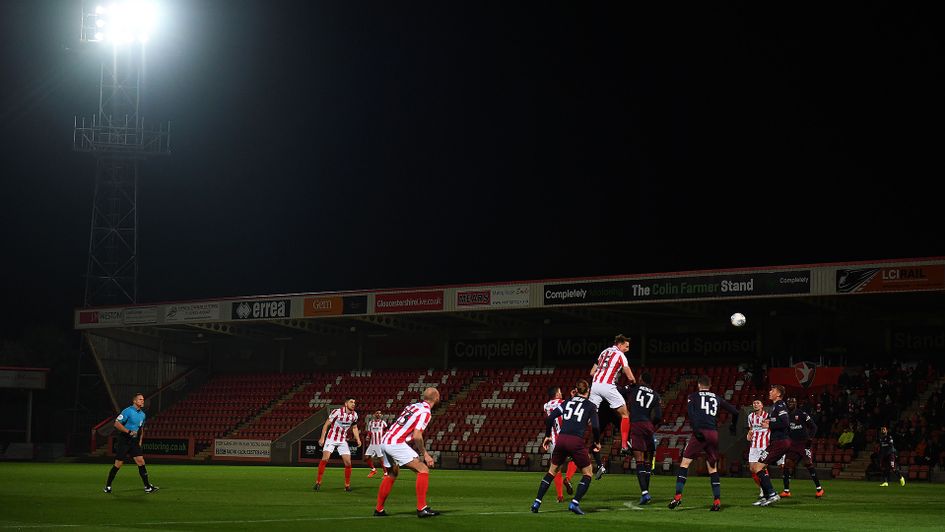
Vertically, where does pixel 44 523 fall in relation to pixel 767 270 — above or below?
below

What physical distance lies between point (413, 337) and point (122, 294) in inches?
650

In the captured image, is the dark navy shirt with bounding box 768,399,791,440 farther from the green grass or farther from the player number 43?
the player number 43

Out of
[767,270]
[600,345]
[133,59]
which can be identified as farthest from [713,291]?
[133,59]

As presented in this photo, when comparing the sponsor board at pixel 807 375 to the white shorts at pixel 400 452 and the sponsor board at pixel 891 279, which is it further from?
the white shorts at pixel 400 452

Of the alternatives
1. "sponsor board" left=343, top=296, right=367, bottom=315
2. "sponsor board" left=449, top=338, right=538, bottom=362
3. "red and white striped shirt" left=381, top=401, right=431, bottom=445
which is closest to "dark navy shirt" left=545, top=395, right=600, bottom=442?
Answer: "red and white striped shirt" left=381, top=401, right=431, bottom=445

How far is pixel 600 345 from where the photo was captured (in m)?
55.0

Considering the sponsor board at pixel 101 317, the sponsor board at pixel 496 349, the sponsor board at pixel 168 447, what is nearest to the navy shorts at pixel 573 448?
the sponsor board at pixel 496 349

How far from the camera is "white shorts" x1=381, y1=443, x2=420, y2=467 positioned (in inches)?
706

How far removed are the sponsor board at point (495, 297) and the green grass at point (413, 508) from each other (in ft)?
68.2

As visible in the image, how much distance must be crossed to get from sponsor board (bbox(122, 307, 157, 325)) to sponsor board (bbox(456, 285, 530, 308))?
18984 mm

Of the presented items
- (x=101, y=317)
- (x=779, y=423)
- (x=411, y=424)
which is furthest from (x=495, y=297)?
(x=411, y=424)

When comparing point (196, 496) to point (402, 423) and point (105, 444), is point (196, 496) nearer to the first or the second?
point (402, 423)

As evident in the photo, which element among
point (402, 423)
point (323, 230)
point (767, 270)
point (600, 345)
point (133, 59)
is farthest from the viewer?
point (323, 230)

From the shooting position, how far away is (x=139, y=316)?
61.4m
